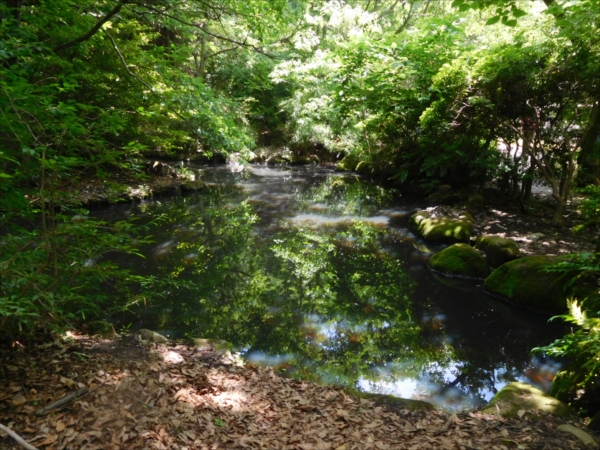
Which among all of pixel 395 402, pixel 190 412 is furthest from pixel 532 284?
pixel 190 412

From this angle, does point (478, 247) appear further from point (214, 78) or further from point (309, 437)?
point (214, 78)

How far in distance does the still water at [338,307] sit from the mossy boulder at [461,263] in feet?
1.00

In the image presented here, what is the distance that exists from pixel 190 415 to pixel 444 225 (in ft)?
27.2

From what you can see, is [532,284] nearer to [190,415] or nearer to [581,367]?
[581,367]

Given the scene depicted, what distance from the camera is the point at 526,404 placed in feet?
12.0

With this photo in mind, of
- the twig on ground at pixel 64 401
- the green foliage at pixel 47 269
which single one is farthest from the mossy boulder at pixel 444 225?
the twig on ground at pixel 64 401

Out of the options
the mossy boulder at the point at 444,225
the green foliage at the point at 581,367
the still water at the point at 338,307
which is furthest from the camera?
the mossy boulder at the point at 444,225

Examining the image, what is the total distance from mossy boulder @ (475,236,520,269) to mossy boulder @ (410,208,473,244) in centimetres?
115

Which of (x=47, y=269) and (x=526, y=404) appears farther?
(x=526, y=404)

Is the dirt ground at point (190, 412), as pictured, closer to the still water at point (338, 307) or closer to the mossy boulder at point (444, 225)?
the still water at point (338, 307)

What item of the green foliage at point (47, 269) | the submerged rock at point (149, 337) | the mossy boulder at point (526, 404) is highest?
the green foliage at point (47, 269)

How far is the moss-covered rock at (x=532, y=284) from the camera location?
20.0 feet

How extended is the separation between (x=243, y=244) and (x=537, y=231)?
7.11 meters

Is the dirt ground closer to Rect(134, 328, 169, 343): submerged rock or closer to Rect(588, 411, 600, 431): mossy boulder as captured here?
Rect(588, 411, 600, 431): mossy boulder
